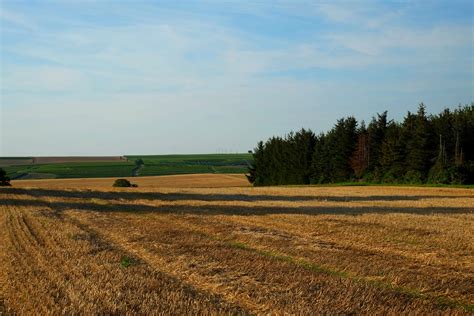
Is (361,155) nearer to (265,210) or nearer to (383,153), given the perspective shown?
(383,153)

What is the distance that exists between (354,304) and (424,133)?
5559 centimetres

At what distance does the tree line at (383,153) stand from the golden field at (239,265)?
130ft

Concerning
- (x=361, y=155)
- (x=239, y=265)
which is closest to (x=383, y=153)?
(x=361, y=155)

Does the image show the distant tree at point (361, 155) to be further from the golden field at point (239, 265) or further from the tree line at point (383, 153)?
the golden field at point (239, 265)

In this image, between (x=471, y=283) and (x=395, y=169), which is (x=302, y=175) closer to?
(x=395, y=169)

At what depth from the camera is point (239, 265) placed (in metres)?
10.9

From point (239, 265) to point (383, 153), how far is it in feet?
187

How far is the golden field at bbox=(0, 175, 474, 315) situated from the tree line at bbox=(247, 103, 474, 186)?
1562 inches

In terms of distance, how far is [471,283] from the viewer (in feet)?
31.7

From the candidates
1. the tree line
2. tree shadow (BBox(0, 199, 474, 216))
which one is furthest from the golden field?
the tree line

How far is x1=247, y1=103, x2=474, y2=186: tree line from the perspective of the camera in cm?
5769

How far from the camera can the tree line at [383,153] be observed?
189 ft

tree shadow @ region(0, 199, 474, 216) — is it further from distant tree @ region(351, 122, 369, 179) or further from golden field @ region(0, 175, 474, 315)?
distant tree @ region(351, 122, 369, 179)

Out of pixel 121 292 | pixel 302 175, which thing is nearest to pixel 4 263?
pixel 121 292
